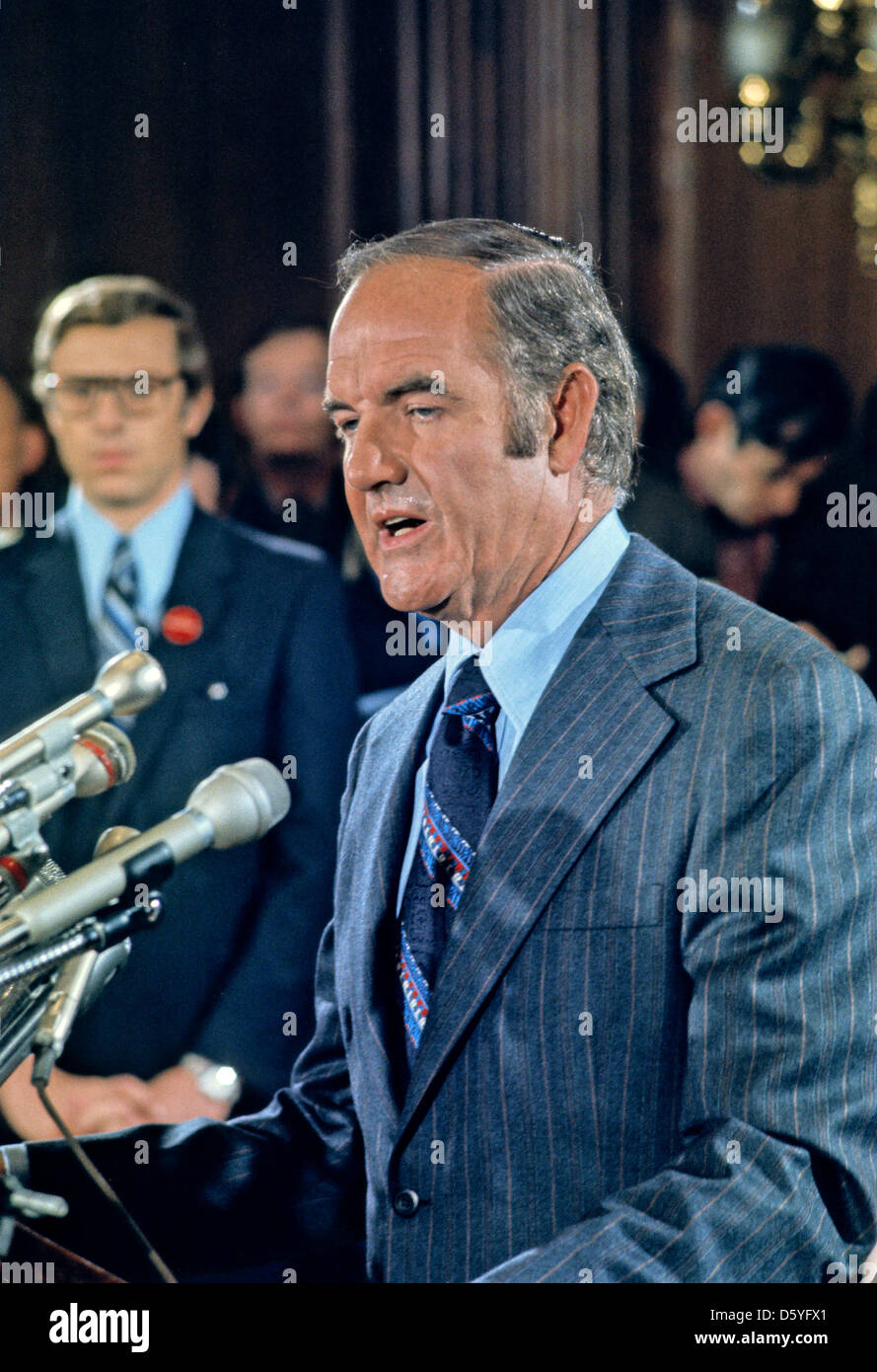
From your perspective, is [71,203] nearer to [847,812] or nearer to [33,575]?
[33,575]

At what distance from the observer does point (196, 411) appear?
2121 mm

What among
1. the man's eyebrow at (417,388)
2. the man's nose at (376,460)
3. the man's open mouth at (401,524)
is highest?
the man's eyebrow at (417,388)

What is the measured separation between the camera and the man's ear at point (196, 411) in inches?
83.3

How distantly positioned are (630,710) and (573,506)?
265 mm

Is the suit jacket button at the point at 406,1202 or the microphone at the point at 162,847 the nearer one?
the microphone at the point at 162,847

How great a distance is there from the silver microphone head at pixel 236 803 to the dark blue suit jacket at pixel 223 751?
64 centimetres

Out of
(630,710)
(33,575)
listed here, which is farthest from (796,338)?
(33,575)

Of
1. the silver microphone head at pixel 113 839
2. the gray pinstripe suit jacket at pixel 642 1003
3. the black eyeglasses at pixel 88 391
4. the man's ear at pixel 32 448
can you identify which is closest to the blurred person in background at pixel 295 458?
the black eyeglasses at pixel 88 391

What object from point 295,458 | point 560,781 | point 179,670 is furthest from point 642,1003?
point 295,458

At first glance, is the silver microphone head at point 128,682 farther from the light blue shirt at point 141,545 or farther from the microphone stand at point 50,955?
the light blue shirt at point 141,545

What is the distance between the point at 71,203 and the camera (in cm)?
212

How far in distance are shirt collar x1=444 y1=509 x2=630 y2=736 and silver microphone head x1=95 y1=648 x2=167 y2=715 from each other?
0.38 m

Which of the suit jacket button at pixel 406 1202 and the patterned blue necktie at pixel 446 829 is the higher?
the patterned blue necktie at pixel 446 829
